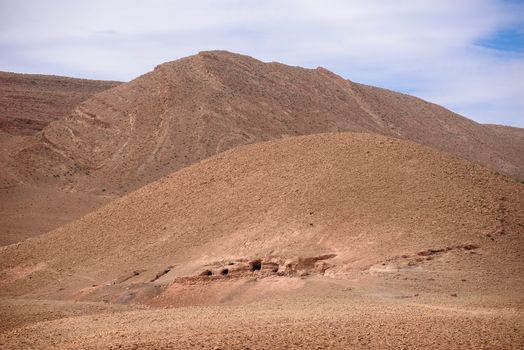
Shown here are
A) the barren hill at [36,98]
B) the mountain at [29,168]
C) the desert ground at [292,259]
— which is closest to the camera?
the desert ground at [292,259]

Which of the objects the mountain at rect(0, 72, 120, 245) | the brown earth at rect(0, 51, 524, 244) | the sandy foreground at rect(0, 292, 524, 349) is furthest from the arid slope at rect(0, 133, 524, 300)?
the brown earth at rect(0, 51, 524, 244)

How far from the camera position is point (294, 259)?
20.1 metres

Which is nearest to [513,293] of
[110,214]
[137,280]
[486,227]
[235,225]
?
[486,227]

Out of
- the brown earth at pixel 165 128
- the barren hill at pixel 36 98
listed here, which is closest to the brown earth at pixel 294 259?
the brown earth at pixel 165 128

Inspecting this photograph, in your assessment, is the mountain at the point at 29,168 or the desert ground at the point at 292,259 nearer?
the desert ground at the point at 292,259

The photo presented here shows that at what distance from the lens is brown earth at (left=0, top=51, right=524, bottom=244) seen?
162ft

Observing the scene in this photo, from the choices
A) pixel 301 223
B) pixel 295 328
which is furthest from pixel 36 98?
pixel 295 328

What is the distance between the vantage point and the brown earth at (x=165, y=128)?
162 feet

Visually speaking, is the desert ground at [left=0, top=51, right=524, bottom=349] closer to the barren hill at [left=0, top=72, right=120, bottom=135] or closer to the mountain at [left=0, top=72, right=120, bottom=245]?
the mountain at [left=0, top=72, right=120, bottom=245]

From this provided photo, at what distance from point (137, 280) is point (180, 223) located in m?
2.90

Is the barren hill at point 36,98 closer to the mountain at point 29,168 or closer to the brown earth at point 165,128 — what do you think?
the mountain at point 29,168

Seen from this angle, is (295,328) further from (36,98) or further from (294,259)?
(36,98)

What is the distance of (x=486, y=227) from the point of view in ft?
66.6

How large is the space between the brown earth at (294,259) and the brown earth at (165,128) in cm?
1601
